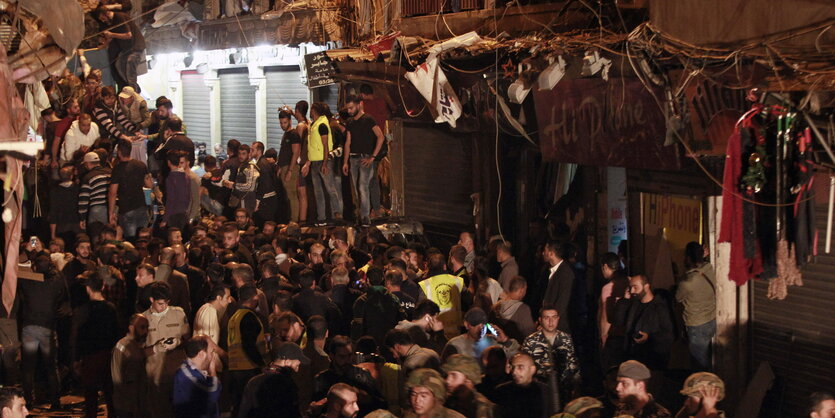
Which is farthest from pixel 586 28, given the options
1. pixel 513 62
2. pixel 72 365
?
pixel 72 365

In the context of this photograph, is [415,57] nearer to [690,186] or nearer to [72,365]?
[690,186]

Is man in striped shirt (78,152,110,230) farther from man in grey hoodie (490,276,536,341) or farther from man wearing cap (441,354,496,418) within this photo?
man wearing cap (441,354,496,418)

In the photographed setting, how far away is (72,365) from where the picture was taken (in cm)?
1327

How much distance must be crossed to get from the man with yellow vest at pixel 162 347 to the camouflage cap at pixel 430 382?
10.4 feet

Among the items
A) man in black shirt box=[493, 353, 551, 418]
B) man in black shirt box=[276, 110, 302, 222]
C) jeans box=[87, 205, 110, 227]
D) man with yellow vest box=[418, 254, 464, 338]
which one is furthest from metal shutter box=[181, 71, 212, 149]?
man in black shirt box=[493, 353, 551, 418]

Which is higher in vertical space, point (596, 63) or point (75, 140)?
point (596, 63)

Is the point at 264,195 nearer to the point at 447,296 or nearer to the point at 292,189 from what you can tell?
the point at 292,189

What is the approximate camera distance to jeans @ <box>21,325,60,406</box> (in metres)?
13.9

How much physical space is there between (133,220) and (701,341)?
394 inches

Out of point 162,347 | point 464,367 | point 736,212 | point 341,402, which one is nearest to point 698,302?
point 736,212

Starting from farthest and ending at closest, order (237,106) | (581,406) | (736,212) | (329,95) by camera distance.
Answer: (237,106)
(329,95)
(736,212)
(581,406)

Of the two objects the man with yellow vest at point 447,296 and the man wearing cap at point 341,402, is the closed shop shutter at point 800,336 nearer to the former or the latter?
the man with yellow vest at point 447,296

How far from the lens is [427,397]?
888cm

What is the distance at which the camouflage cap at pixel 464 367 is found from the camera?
9.75 m
